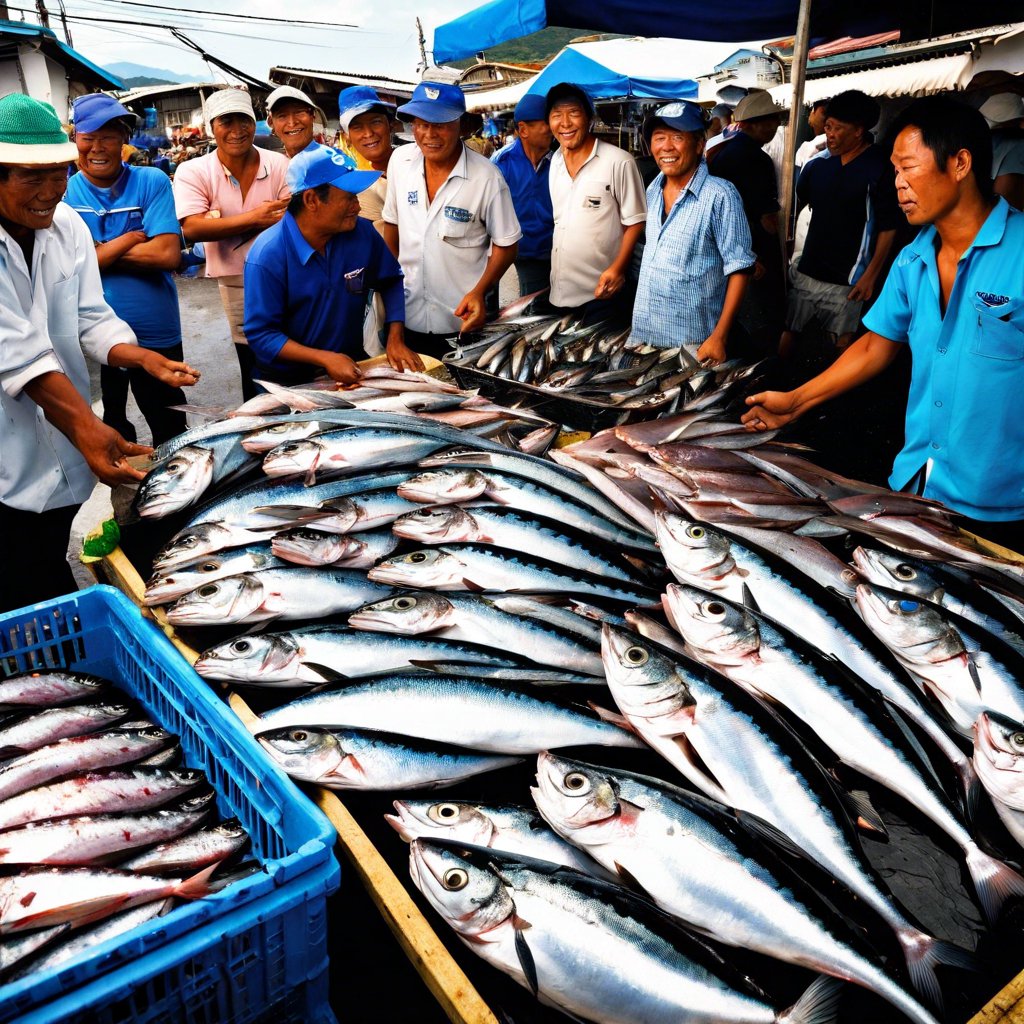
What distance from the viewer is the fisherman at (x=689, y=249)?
4.44m

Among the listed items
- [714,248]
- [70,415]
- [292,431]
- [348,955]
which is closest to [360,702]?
[348,955]

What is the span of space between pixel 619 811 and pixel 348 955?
976mm

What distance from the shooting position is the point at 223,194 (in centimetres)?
552

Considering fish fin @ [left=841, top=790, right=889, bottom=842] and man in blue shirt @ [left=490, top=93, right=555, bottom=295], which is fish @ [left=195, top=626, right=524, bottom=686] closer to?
fish fin @ [left=841, top=790, right=889, bottom=842]

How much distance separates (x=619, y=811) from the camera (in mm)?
1677

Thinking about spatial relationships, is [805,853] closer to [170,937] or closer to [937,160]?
[170,937]

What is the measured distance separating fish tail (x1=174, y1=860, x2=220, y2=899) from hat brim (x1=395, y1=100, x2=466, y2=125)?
4.52m

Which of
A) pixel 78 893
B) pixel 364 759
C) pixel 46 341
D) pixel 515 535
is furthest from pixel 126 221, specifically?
pixel 78 893

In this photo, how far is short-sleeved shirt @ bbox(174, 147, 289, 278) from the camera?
5445 millimetres

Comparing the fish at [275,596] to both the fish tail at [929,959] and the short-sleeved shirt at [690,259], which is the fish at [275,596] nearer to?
the fish tail at [929,959]

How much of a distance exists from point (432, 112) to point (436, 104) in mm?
69

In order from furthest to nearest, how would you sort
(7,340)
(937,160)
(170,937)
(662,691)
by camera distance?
(7,340)
(937,160)
(662,691)
(170,937)

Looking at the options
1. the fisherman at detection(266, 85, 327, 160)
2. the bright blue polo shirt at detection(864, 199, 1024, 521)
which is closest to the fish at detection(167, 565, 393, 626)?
the bright blue polo shirt at detection(864, 199, 1024, 521)

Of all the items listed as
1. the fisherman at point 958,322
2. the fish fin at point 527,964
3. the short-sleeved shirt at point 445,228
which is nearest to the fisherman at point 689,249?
the short-sleeved shirt at point 445,228
